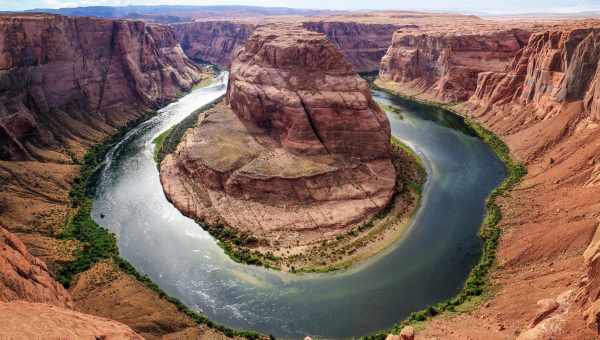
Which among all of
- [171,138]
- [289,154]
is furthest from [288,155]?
[171,138]

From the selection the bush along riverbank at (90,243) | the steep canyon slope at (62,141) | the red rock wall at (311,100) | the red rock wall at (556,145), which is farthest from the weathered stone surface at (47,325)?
the red rock wall at (311,100)

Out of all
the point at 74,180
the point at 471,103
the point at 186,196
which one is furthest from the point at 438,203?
the point at 74,180

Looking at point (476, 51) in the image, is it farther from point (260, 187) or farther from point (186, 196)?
point (186, 196)

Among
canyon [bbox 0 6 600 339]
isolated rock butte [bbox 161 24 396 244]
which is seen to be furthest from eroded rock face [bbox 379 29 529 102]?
isolated rock butte [bbox 161 24 396 244]

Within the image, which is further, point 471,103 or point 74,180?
point 471,103

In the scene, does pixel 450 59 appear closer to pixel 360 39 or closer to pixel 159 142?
pixel 360 39

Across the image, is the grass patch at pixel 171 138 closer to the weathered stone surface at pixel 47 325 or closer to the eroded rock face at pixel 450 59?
the weathered stone surface at pixel 47 325
